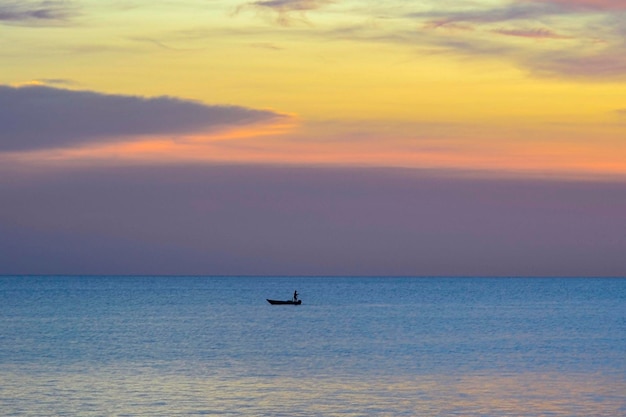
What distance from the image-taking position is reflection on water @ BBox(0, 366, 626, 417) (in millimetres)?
39156

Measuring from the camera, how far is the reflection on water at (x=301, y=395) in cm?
3916

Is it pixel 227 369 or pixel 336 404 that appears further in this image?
pixel 227 369

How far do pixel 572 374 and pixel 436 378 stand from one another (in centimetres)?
683

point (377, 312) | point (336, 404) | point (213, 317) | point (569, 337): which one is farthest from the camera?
point (377, 312)

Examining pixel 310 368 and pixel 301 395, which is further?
pixel 310 368

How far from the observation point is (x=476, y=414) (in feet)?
127

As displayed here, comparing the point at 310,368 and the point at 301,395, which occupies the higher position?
the point at 310,368

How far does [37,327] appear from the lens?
8656cm

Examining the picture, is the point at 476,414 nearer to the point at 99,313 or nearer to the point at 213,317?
the point at 213,317

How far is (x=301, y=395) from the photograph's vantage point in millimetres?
43031

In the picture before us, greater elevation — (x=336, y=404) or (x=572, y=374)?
(x=572, y=374)

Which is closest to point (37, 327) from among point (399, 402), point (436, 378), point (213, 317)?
point (213, 317)

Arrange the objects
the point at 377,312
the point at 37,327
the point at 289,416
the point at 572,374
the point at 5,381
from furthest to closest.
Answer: the point at 377,312 → the point at 37,327 → the point at 572,374 → the point at 5,381 → the point at 289,416

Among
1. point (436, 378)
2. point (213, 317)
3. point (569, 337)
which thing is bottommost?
point (436, 378)
